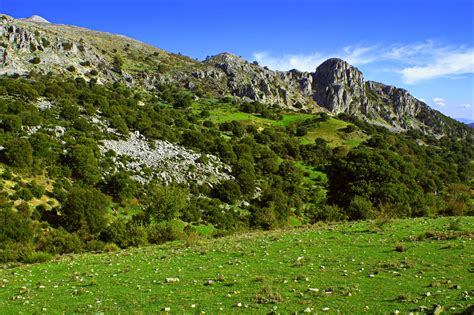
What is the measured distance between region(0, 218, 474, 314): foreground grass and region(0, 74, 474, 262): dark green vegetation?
7556 mm

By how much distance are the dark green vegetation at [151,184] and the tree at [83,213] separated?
0.12m

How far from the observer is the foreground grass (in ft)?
34.5

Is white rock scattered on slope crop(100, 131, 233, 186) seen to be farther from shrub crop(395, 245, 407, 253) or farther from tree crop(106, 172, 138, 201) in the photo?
shrub crop(395, 245, 407, 253)

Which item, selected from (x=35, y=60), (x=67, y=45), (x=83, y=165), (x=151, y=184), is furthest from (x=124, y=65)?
(x=83, y=165)

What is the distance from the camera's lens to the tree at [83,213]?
135 ft

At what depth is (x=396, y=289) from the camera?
445 inches

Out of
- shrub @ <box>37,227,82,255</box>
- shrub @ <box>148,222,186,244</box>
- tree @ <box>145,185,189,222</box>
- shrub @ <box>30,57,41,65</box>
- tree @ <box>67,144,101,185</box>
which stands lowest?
shrub @ <box>37,227,82,255</box>

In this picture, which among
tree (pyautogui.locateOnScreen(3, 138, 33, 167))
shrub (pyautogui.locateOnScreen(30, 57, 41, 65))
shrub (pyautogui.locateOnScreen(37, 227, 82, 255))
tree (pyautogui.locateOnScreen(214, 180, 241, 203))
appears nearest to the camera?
shrub (pyautogui.locateOnScreen(37, 227, 82, 255))

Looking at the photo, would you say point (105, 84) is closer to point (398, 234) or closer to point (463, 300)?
point (398, 234)

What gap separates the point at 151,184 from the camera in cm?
5784

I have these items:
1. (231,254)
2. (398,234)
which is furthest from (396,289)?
(398,234)

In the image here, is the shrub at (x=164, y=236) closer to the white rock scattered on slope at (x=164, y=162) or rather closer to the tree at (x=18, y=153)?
the tree at (x=18, y=153)

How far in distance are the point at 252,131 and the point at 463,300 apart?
316 feet

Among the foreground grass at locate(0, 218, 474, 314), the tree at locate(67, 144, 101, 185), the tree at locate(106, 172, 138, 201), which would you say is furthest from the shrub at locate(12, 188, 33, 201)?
the foreground grass at locate(0, 218, 474, 314)
